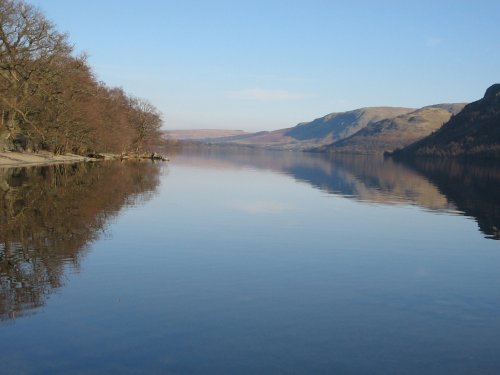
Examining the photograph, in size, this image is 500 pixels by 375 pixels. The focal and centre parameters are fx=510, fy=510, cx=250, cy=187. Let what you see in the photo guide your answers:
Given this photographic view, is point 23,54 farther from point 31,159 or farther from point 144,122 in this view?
point 144,122

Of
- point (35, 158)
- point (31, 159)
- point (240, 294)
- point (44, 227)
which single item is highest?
point (35, 158)

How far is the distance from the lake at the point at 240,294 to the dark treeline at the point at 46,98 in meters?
36.3

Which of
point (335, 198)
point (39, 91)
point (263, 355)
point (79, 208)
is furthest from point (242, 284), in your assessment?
point (39, 91)

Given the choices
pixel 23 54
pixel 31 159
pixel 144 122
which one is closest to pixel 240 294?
pixel 23 54

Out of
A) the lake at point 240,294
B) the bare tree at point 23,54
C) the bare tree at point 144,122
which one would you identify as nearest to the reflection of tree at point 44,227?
the lake at point 240,294

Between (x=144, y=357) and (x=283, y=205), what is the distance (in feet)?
107

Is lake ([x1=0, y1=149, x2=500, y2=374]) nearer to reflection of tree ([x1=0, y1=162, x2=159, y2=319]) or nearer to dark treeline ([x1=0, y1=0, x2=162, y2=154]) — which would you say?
reflection of tree ([x1=0, y1=162, x2=159, y2=319])

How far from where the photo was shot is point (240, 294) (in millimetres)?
16391

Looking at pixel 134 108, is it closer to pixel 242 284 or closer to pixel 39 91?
pixel 39 91

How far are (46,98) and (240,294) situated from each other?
69396 millimetres

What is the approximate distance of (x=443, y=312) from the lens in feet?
50.7

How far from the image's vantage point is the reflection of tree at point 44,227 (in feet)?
51.3

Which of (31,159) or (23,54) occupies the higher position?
(23,54)

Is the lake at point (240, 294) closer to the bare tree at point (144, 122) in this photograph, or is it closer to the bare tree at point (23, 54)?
the bare tree at point (23, 54)
